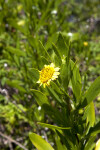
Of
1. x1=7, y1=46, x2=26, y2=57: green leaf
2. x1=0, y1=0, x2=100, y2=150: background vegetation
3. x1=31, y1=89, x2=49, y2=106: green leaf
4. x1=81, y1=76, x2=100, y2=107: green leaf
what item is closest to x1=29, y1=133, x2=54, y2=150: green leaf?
x1=0, y1=0, x2=100, y2=150: background vegetation

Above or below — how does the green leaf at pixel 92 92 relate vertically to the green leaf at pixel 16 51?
below

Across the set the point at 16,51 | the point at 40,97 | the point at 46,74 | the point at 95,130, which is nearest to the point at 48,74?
the point at 46,74

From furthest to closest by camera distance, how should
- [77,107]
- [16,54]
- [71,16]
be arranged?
[71,16] < [16,54] < [77,107]

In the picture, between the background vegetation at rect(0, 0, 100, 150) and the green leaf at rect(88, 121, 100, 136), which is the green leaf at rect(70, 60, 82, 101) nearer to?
the background vegetation at rect(0, 0, 100, 150)

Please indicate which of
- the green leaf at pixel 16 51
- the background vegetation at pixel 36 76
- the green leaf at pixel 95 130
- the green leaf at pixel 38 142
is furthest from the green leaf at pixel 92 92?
the green leaf at pixel 16 51

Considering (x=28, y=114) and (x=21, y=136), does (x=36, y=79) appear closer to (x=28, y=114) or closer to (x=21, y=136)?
(x=28, y=114)

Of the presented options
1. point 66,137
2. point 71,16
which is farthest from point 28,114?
point 71,16

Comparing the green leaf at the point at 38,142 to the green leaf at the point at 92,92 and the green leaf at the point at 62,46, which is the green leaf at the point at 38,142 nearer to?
the green leaf at the point at 92,92
